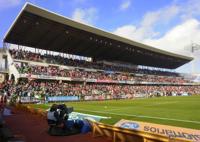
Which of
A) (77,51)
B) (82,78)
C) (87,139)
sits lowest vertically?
(87,139)

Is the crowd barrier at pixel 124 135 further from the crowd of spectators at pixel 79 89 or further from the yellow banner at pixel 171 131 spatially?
the crowd of spectators at pixel 79 89

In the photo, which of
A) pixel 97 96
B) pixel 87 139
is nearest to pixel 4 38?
pixel 97 96

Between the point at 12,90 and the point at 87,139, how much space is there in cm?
3310

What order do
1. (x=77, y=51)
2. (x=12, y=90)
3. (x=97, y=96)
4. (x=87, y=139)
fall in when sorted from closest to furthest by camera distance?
(x=87, y=139), (x=12, y=90), (x=97, y=96), (x=77, y=51)

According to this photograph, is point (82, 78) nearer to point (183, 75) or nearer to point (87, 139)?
point (87, 139)

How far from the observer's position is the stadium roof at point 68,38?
1963 inches

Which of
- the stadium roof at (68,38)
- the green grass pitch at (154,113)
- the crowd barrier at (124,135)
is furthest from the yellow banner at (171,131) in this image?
the stadium roof at (68,38)

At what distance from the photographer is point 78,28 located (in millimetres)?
56094

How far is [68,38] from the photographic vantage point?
195 ft

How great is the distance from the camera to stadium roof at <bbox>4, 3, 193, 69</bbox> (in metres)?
49.9

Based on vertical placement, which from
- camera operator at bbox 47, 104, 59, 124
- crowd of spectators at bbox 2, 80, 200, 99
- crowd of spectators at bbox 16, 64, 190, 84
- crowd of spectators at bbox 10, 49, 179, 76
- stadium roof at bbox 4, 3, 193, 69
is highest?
stadium roof at bbox 4, 3, 193, 69

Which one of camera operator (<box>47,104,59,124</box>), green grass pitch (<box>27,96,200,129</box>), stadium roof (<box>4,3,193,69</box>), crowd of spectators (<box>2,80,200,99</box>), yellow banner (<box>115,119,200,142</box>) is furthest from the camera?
stadium roof (<box>4,3,193,69</box>)

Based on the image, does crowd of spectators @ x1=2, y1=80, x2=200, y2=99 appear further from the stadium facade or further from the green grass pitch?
the green grass pitch

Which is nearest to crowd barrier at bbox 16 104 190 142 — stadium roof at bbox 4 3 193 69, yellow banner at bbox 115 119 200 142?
yellow banner at bbox 115 119 200 142
